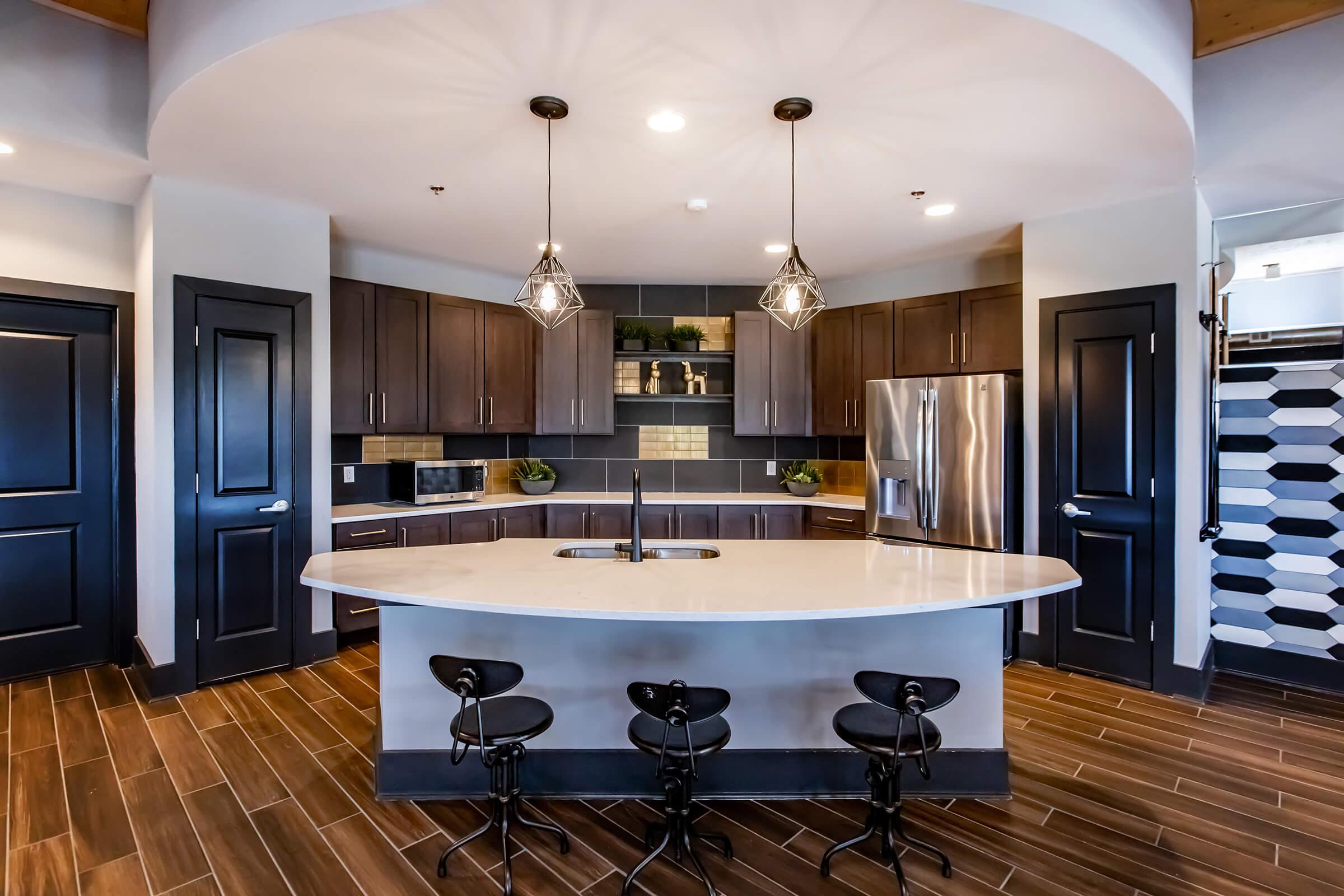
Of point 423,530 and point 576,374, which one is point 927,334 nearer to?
point 576,374

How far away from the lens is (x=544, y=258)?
8.61 feet

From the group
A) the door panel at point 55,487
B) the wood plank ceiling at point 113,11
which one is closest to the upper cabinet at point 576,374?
the door panel at point 55,487

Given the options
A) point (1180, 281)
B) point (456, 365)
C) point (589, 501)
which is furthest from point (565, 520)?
point (1180, 281)

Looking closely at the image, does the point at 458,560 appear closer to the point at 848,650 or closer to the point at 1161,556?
the point at 848,650

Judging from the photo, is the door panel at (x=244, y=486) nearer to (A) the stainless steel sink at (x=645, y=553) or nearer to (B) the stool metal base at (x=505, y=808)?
(A) the stainless steel sink at (x=645, y=553)

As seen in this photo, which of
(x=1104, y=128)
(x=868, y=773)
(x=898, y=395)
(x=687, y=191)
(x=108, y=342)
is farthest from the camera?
(x=898, y=395)

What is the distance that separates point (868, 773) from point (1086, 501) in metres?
2.35

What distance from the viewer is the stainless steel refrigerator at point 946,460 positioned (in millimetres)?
3820

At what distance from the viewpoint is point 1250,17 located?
109 inches

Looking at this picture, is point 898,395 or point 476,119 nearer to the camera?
point 476,119

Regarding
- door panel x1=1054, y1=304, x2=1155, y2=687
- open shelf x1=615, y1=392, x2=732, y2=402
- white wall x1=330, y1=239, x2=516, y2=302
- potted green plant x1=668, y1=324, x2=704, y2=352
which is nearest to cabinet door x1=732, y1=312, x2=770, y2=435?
open shelf x1=615, y1=392, x2=732, y2=402

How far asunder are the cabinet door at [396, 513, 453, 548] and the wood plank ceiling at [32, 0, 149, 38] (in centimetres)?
272

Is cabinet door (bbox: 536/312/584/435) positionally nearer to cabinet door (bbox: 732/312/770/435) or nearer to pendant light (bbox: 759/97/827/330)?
cabinet door (bbox: 732/312/770/435)

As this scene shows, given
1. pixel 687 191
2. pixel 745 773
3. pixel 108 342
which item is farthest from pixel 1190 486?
pixel 108 342
